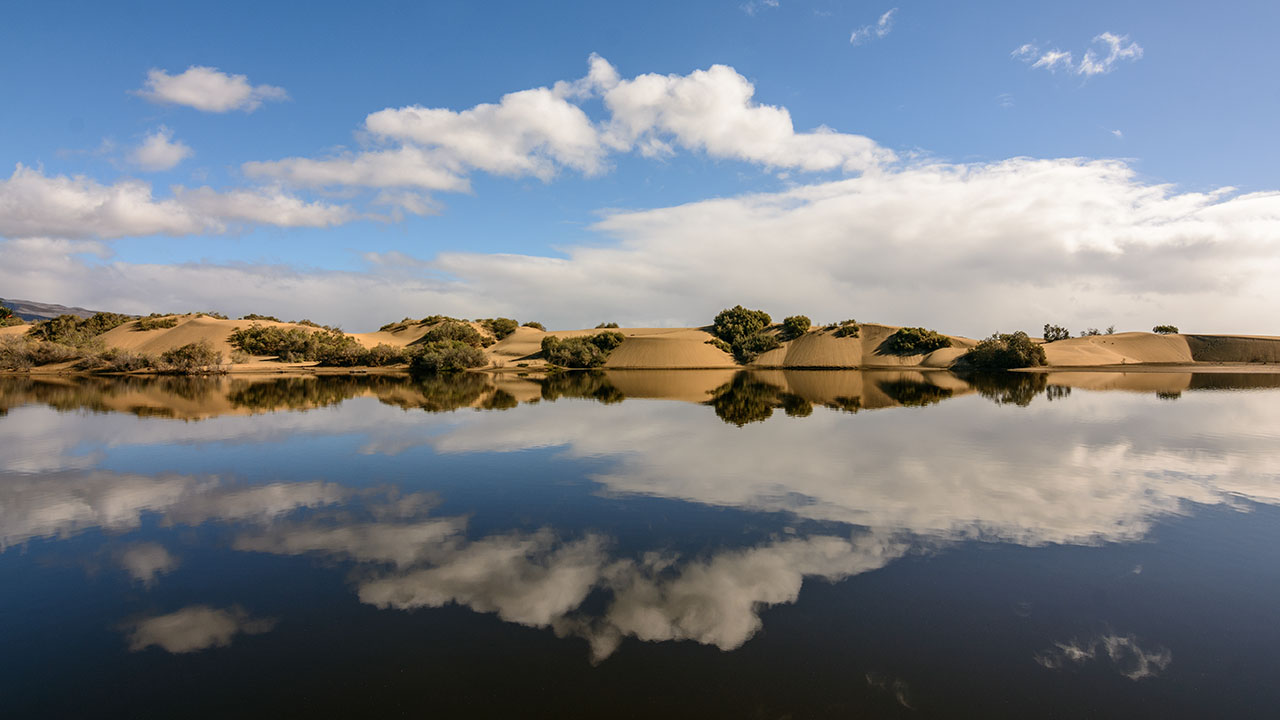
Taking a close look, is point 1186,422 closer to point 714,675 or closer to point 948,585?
point 948,585

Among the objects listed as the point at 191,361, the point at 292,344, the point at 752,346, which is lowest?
the point at 191,361

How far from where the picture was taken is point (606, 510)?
1457cm

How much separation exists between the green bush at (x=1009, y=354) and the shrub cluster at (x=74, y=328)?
468ft

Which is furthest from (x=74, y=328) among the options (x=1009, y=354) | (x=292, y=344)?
(x=1009, y=354)

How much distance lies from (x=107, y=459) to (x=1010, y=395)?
196 ft

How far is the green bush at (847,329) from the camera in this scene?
367 ft

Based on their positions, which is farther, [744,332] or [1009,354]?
[744,332]

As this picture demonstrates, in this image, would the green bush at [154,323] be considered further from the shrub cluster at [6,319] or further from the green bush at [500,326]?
the green bush at [500,326]

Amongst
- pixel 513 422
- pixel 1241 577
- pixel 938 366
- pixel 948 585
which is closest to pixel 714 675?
pixel 948 585

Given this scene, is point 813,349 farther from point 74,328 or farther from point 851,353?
point 74,328

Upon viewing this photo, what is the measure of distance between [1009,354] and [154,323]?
501 ft

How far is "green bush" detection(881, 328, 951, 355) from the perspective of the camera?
335 ft

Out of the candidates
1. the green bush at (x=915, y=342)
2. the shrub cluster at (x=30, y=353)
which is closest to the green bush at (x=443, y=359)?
the shrub cluster at (x=30, y=353)

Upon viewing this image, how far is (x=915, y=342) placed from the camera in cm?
10350
